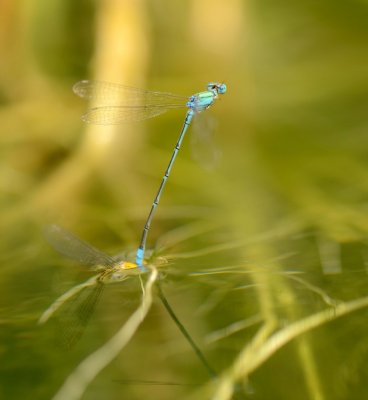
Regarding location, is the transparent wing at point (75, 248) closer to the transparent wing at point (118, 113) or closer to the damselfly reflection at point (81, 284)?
the damselfly reflection at point (81, 284)

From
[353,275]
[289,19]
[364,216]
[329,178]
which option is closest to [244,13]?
[289,19]

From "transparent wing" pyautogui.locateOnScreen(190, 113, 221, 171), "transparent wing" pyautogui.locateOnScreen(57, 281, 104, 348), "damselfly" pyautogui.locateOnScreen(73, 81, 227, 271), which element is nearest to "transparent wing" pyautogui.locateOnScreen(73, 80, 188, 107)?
"damselfly" pyautogui.locateOnScreen(73, 81, 227, 271)

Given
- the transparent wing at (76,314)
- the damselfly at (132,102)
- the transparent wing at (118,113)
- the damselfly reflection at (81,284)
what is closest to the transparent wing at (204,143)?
the damselfly at (132,102)

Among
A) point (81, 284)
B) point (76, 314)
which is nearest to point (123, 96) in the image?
point (81, 284)

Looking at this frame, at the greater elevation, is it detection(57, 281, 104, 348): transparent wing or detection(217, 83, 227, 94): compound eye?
detection(217, 83, 227, 94): compound eye

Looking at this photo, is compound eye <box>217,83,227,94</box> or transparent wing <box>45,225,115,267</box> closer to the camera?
transparent wing <box>45,225,115,267</box>

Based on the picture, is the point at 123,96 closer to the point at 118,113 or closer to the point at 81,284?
the point at 118,113

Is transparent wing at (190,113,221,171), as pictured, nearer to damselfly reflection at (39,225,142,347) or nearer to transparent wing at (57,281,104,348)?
damselfly reflection at (39,225,142,347)
